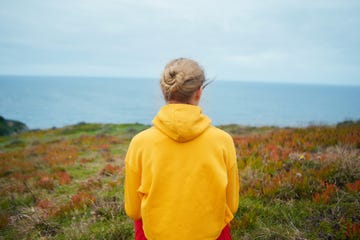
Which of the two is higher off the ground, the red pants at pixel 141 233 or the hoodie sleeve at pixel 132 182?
the hoodie sleeve at pixel 132 182

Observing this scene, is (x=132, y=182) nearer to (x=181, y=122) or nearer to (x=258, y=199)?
(x=181, y=122)

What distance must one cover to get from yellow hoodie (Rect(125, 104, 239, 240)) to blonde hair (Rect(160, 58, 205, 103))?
9 centimetres

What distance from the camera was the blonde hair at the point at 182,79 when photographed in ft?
6.51

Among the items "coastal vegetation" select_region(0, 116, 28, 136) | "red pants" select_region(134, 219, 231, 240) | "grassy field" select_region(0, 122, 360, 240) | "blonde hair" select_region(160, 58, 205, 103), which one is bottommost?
"coastal vegetation" select_region(0, 116, 28, 136)

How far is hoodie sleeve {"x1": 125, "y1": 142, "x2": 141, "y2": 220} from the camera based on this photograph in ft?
6.97

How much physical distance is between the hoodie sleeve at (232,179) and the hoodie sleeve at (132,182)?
2.51 feet

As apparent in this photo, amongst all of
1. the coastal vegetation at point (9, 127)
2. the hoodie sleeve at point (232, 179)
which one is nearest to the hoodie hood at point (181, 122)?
the hoodie sleeve at point (232, 179)

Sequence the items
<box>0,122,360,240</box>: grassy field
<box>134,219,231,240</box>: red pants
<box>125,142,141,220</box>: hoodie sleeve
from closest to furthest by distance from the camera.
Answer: <box>125,142,141,220</box>: hoodie sleeve, <box>134,219,231,240</box>: red pants, <box>0,122,360,240</box>: grassy field

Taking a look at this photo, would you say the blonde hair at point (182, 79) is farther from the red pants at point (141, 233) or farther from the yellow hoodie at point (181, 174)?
the red pants at point (141, 233)

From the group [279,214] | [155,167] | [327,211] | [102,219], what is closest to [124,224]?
[102,219]

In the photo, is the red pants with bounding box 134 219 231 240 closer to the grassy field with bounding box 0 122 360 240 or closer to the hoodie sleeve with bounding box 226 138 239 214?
the hoodie sleeve with bounding box 226 138 239 214

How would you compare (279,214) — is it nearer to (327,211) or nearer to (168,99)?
(327,211)

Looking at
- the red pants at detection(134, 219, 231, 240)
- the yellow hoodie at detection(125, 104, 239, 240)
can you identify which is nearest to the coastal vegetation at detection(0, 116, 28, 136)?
the red pants at detection(134, 219, 231, 240)

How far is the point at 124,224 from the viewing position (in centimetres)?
444
